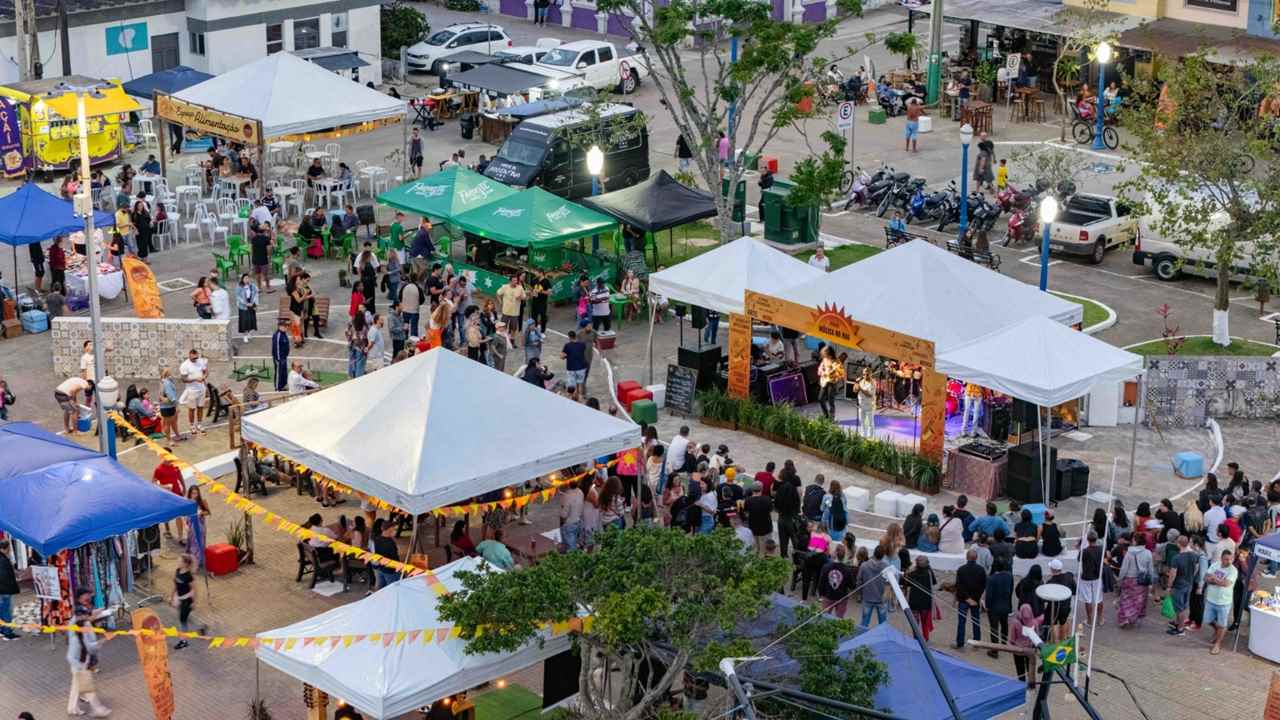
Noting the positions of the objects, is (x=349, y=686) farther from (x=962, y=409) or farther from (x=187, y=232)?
(x=187, y=232)

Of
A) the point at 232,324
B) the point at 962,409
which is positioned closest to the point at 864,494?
the point at 962,409

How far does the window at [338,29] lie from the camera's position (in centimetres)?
5228

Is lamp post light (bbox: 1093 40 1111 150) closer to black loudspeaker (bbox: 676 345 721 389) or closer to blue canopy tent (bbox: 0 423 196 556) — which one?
black loudspeaker (bbox: 676 345 721 389)

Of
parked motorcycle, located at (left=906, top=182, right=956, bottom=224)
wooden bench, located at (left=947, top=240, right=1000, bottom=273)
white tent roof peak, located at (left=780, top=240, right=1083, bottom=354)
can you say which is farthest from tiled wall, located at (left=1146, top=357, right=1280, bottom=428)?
parked motorcycle, located at (left=906, top=182, right=956, bottom=224)

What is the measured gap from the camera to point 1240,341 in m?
33.3

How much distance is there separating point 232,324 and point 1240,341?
17.7 metres

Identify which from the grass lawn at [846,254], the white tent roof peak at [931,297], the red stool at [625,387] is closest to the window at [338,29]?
the grass lawn at [846,254]

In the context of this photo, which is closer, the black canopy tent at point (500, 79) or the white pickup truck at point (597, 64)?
the black canopy tent at point (500, 79)

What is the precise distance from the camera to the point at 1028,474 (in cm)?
2662

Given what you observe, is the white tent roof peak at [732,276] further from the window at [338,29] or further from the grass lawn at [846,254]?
the window at [338,29]

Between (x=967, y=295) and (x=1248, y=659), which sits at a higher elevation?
(x=967, y=295)

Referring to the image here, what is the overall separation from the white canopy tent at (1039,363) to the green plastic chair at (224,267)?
15439mm

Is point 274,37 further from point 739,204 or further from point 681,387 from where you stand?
point 681,387

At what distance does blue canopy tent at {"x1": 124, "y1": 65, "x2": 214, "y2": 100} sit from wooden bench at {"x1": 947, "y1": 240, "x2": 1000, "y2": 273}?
18.5 metres
